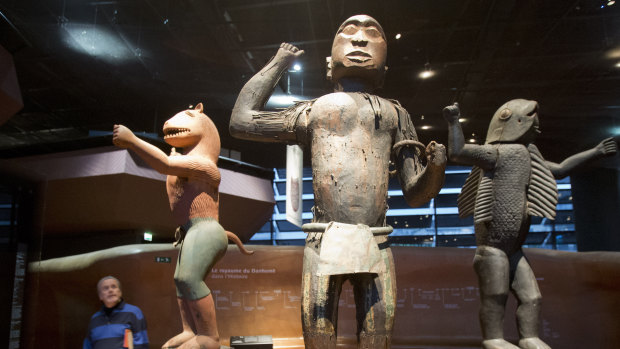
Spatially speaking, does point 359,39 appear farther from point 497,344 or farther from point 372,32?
point 497,344

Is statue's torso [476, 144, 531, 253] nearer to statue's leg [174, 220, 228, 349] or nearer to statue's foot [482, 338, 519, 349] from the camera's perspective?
statue's foot [482, 338, 519, 349]

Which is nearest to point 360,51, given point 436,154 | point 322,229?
point 436,154

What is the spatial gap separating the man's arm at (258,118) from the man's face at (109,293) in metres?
1.71

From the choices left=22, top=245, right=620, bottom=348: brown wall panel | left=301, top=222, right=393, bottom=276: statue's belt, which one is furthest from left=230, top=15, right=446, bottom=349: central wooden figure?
left=22, top=245, right=620, bottom=348: brown wall panel

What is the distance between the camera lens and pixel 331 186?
2152 mm

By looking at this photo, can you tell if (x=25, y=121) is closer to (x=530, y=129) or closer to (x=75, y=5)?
(x=75, y=5)

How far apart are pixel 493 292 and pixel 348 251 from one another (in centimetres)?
139

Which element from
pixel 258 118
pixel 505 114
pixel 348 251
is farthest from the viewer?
pixel 505 114

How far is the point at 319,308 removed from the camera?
2.00 metres

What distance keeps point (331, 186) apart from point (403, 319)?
295 centimetres

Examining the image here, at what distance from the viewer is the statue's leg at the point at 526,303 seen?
Answer: 2750mm

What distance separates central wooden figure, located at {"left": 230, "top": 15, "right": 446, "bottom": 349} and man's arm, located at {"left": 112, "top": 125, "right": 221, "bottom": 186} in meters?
0.36

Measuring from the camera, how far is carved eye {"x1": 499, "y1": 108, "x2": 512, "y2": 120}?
314 cm

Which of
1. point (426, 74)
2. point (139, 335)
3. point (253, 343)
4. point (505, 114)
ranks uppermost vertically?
point (426, 74)
